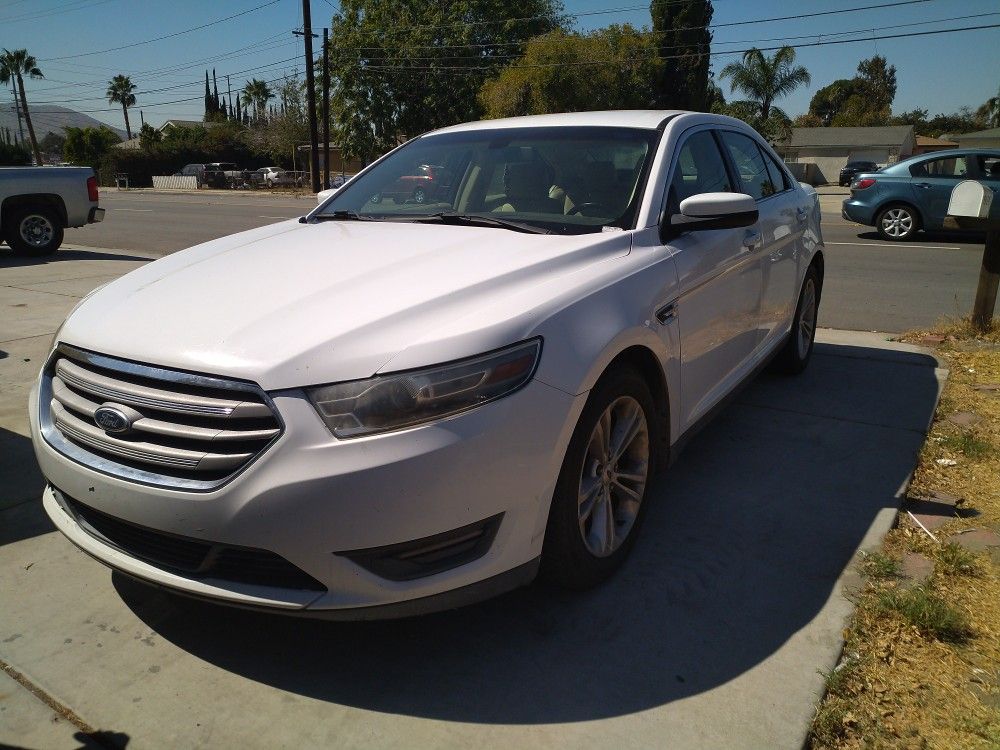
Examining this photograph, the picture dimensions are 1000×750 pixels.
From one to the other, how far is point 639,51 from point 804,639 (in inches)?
1927

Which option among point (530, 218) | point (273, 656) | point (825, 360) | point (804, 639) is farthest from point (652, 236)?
point (825, 360)

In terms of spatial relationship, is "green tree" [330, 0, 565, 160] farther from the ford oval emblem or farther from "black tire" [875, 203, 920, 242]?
the ford oval emblem

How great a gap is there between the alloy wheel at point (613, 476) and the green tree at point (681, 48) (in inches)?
2012

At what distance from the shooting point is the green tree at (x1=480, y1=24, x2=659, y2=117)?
43594mm

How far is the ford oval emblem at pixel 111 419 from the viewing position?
2318 mm

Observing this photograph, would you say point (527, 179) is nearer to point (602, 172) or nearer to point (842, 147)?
point (602, 172)

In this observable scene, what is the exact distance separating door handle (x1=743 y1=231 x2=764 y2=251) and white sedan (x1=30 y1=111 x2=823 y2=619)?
22.0 inches

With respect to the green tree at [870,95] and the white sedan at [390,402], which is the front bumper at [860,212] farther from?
the green tree at [870,95]

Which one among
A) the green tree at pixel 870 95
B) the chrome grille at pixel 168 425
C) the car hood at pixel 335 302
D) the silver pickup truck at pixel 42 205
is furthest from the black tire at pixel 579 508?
the green tree at pixel 870 95

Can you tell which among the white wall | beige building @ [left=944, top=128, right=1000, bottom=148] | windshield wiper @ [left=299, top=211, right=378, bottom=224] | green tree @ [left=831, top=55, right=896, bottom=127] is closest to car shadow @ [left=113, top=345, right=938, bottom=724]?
windshield wiper @ [left=299, top=211, right=378, bottom=224]

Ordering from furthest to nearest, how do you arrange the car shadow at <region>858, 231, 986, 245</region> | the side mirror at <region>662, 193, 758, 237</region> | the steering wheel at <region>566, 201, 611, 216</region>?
the car shadow at <region>858, 231, 986, 245</region> → the steering wheel at <region>566, 201, 611, 216</region> → the side mirror at <region>662, 193, 758, 237</region>

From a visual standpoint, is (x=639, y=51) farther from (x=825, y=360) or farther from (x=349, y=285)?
(x=349, y=285)

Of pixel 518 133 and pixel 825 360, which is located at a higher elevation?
pixel 518 133

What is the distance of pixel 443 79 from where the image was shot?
49625 mm
